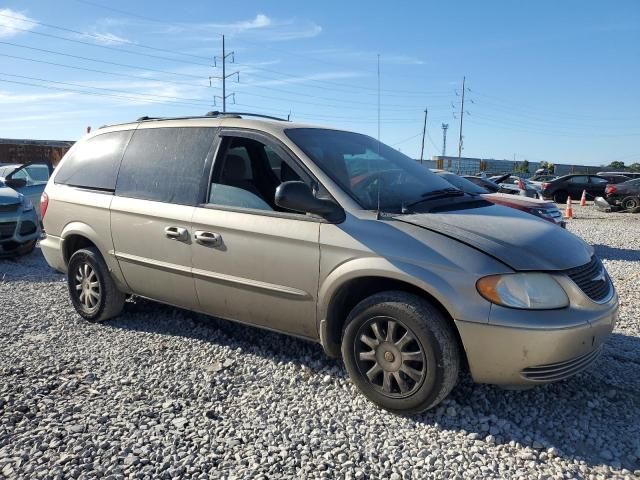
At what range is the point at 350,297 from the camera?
3.35 m

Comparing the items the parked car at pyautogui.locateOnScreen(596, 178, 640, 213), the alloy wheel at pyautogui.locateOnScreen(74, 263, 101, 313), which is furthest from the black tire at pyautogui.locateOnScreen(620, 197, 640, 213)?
the alloy wheel at pyautogui.locateOnScreen(74, 263, 101, 313)

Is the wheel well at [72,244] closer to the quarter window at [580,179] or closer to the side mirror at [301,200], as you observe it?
the side mirror at [301,200]

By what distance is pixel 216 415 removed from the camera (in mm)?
3109

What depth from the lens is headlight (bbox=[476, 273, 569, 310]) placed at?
276 centimetres

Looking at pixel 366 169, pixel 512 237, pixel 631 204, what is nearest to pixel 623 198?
pixel 631 204

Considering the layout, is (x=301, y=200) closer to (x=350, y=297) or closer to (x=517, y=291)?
(x=350, y=297)

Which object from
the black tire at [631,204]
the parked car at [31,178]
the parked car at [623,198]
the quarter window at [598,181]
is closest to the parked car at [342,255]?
the parked car at [31,178]

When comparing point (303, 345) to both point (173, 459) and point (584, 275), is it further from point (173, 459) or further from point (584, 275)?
point (584, 275)

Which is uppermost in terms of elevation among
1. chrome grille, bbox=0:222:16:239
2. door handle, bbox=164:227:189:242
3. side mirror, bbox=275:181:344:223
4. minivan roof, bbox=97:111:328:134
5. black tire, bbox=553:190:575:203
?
minivan roof, bbox=97:111:328:134

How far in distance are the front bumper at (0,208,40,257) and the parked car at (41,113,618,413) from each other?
394 centimetres

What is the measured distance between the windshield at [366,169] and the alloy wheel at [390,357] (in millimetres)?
771

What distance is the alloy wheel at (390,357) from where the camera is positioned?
298 cm

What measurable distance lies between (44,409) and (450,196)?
10.0ft

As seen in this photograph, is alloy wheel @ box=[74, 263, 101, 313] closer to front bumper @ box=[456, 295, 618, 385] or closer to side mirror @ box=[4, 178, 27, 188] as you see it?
front bumper @ box=[456, 295, 618, 385]
